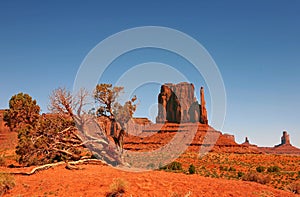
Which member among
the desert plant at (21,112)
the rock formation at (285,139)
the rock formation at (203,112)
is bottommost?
the desert plant at (21,112)

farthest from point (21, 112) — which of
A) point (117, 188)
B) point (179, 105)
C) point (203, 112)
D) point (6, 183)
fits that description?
point (179, 105)

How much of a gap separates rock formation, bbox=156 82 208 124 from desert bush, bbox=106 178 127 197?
9945 cm

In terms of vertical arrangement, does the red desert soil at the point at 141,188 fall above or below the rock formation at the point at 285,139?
below

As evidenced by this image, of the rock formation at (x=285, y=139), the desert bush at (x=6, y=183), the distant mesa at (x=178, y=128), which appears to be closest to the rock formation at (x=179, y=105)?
the distant mesa at (x=178, y=128)

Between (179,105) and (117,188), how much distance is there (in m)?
106

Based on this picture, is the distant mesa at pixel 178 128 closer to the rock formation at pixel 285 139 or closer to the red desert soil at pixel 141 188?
the red desert soil at pixel 141 188

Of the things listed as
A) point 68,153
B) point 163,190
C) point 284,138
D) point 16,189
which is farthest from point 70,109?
point 284,138

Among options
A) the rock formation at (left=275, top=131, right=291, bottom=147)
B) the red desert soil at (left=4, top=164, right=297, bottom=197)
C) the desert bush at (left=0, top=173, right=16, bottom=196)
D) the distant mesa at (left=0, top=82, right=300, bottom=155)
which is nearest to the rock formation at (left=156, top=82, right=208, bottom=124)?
the distant mesa at (left=0, top=82, right=300, bottom=155)

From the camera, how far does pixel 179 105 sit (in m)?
116

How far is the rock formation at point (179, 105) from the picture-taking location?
112875mm

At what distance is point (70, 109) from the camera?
69.8ft

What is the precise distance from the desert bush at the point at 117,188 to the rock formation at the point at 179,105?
99445mm

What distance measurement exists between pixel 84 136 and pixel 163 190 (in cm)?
1138

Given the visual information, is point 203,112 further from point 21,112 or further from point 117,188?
point 117,188
